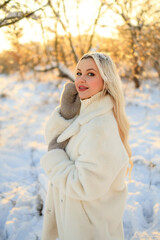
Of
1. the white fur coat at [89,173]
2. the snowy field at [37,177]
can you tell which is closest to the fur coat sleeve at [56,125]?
the white fur coat at [89,173]

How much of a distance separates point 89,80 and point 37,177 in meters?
2.60

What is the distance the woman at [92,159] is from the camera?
1129 millimetres

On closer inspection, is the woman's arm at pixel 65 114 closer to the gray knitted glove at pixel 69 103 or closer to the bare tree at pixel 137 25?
the gray knitted glove at pixel 69 103

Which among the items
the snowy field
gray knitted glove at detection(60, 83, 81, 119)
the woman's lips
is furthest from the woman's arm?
the snowy field

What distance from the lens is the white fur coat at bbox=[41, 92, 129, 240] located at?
1.12 meters

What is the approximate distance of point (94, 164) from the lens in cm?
112

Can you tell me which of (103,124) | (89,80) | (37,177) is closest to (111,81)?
(89,80)

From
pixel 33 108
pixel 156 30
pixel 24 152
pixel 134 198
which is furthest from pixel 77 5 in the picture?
pixel 33 108

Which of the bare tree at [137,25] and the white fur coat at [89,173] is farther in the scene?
the bare tree at [137,25]

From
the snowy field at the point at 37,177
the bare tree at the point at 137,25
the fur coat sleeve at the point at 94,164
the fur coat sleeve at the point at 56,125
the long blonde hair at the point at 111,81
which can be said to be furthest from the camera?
the bare tree at the point at 137,25

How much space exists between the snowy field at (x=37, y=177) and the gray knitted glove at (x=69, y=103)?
152 cm

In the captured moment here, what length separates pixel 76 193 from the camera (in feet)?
3.87

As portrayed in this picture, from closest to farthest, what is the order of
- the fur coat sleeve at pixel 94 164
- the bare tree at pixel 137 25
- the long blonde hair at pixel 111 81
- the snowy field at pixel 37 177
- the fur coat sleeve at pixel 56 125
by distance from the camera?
the fur coat sleeve at pixel 94 164, the long blonde hair at pixel 111 81, the fur coat sleeve at pixel 56 125, the snowy field at pixel 37 177, the bare tree at pixel 137 25

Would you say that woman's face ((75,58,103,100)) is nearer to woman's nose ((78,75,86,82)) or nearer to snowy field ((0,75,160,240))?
woman's nose ((78,75,86,82))
